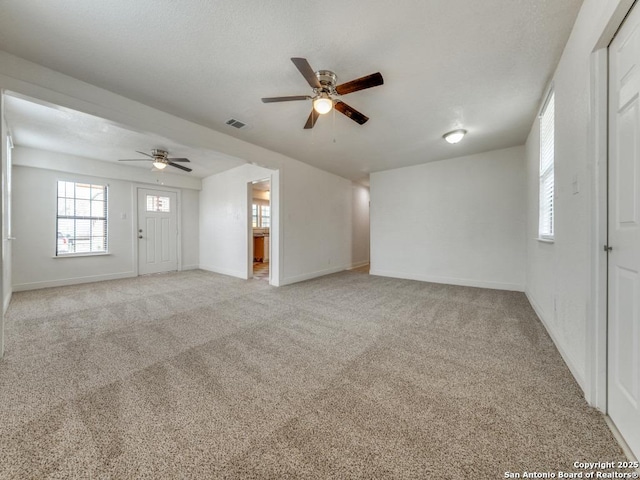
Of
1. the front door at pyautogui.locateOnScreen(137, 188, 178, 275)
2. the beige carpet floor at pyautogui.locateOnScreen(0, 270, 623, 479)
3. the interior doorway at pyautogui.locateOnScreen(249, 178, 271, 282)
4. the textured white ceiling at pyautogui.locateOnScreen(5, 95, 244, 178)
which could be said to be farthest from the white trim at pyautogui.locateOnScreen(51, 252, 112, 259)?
the interior doorway at pyautogui.locateOnScreen(249, 178, 271, 282)

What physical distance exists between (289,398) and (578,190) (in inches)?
93.0

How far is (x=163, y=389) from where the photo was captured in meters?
1.62

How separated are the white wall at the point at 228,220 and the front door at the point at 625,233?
13.5 feet

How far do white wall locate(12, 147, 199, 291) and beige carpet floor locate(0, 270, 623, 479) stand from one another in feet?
6.55

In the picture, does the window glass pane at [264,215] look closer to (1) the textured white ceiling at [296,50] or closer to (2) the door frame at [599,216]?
(1) the textured white ceiling at [296,50]

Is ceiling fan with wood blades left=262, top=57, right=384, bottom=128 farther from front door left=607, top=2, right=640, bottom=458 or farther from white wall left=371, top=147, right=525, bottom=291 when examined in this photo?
white wall left=371, top=147, right=525, bottom=291

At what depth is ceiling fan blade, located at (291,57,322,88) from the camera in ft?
5.59

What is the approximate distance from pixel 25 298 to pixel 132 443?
443cm

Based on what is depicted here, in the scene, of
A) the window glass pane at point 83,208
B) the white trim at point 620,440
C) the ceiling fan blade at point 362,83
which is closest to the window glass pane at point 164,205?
the window glass pane at point 83,208

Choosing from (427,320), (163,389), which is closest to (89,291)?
(163,389)

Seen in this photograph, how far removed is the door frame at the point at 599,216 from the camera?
4.51 feet

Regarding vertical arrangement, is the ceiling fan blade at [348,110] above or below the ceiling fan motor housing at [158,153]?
below

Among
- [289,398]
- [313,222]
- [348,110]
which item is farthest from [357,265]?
[289,398]

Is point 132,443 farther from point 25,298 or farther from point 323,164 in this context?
point 323,164
